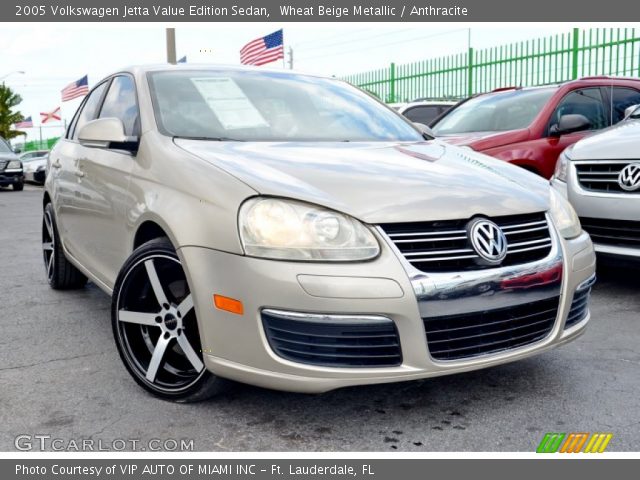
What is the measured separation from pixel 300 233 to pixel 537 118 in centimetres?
457

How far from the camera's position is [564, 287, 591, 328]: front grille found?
9.61ft

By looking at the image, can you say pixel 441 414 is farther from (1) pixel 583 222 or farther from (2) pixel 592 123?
(2) pixel 592 123

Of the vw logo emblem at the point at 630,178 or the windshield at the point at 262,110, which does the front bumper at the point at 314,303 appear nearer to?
the windshield at the point at 262,110

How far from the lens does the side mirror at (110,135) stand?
332 centimetres

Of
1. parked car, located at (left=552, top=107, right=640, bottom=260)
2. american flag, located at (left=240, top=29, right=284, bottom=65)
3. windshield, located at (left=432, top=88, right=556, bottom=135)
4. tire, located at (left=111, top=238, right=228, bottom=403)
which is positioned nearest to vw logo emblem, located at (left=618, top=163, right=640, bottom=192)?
parked car, located at (left=552, top=107, right=640, bottom=260)

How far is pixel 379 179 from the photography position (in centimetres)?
276

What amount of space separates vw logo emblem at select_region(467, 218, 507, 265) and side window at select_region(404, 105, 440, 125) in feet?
27.6

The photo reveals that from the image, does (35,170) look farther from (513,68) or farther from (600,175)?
(600,175)

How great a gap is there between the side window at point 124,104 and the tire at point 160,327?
79 centimetres

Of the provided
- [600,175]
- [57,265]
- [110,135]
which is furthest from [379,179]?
[57,265]

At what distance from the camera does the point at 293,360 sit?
8.20ft

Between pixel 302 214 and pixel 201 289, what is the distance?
0.46 metres

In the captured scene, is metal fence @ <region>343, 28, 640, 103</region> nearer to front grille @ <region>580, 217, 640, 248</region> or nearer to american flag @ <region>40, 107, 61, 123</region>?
front grille @ <region>580, 217, 640, 248</region>

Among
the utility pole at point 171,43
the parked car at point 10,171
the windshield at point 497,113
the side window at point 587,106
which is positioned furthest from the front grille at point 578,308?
the parked car at point 10,171
